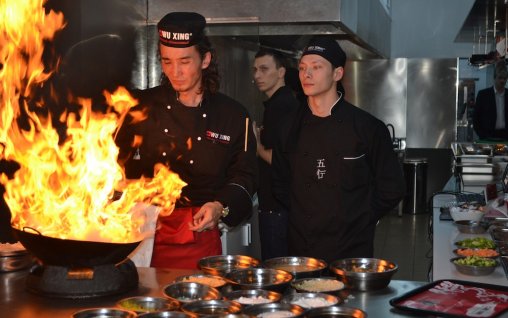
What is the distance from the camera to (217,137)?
3.43 meters

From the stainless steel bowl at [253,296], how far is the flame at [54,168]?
431 millimetres

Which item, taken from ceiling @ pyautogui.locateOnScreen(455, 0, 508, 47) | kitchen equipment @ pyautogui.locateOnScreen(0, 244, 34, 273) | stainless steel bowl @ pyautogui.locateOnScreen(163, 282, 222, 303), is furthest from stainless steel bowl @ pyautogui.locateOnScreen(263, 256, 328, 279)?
ceiling @ pyautogui.locateOnScreen(455, 0, 508, 47)

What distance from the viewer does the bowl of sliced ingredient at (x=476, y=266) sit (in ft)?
10.8

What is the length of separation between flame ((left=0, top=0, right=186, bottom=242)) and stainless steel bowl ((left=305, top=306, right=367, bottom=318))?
2.32ft

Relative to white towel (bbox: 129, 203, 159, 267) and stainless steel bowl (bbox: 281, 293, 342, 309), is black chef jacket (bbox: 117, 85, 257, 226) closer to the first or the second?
white towel (bbox: 129, 203, 159, 267)

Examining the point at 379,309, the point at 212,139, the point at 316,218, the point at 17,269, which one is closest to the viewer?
the point at 379,309

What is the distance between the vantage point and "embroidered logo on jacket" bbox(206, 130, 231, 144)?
3.41 m

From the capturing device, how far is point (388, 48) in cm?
1120

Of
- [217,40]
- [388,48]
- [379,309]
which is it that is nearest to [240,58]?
[217,40]

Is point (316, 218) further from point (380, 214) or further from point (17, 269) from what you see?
point (17, 269)

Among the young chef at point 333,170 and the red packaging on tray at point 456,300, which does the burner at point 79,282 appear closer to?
the red packaging on tray at point 456,300

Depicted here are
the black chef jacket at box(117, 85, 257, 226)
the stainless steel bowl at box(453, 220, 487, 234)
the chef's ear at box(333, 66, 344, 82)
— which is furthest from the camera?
the stainless steel bowl at box(453, 220, 487, 234)

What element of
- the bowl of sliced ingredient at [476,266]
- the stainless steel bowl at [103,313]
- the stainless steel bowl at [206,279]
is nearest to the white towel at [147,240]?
the stainless steel bowl at [206,279]

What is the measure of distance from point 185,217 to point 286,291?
86 cm
